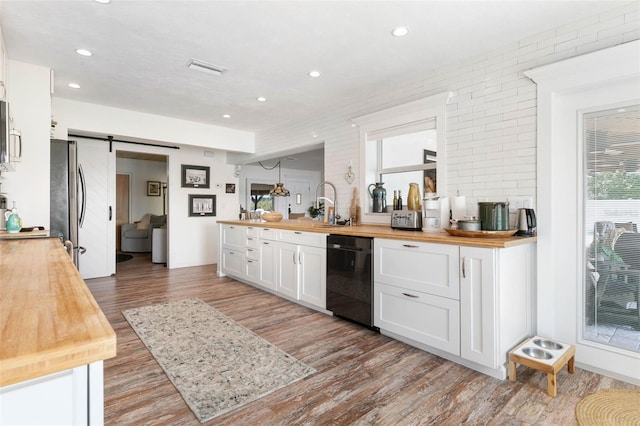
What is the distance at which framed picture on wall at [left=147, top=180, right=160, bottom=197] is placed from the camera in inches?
361

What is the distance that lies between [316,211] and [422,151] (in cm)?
177

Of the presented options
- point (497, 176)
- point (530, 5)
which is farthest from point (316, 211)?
point (530, 5)

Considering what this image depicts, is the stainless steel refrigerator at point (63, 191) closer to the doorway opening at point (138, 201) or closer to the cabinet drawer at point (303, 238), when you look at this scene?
the cabinet drawer at point (303, 238)

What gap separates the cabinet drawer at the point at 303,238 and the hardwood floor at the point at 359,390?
820mm

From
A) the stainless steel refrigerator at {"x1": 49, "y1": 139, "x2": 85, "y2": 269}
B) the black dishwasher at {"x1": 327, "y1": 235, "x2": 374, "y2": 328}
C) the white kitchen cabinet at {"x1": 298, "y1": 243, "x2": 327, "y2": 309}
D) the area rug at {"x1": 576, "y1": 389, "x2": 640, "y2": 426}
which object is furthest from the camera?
the stainless steel refrigerator at {"x1": 49, "y1": 139, "x2": 85, "y2": 269}

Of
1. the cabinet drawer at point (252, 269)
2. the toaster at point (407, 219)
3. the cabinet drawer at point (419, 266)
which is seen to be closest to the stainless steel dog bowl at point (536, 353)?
the cabinet drawer at point (419, 266)

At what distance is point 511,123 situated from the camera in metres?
2.69

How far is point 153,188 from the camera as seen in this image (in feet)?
30.3

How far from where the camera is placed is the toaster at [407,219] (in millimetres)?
3124

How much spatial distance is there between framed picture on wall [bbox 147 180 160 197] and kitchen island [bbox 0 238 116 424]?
364 inches

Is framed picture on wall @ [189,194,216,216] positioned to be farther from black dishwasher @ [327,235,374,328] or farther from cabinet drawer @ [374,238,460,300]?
cabinet drawer @ [374,238,460,300]

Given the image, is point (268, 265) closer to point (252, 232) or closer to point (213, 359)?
point (252, 232)

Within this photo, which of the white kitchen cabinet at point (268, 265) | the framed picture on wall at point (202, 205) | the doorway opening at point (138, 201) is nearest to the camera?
the white kitchen cabinet at point (268, 265)

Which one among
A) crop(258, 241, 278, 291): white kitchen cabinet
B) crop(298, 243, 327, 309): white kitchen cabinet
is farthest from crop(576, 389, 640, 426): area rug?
crop(258, 241, 278, 291): white kitchen cabinet
